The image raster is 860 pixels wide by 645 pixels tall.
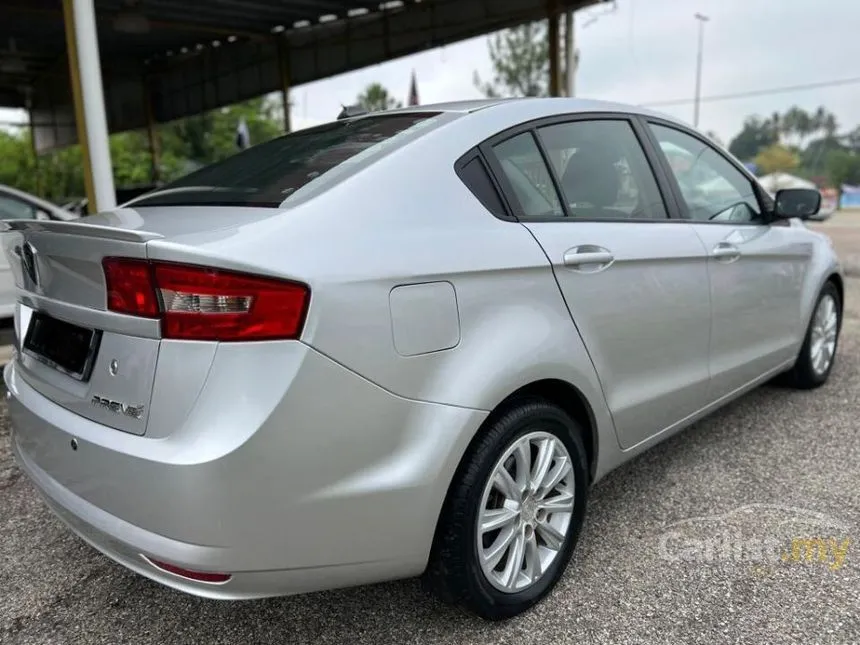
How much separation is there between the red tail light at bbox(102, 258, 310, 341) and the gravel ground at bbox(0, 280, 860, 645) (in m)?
1.04

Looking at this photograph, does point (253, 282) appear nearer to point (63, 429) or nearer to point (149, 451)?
point (149, 451)

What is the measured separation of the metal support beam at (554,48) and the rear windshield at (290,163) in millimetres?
7857

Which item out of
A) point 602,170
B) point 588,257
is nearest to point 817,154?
point 602,170

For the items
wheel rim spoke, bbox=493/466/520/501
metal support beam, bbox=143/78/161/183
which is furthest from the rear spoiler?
metal support beam, bbox=143/78/161/183

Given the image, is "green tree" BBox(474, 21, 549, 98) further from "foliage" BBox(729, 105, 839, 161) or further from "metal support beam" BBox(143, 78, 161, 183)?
"foliage" BBox(729, 105, 839, 161)

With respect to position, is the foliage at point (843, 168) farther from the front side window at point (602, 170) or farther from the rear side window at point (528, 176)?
the rear side window at point (528, 176)

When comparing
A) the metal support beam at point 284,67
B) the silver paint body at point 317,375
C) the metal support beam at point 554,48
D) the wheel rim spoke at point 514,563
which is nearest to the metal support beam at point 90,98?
the silver paint body at point 317,375

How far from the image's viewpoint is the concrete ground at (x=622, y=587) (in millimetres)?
2043

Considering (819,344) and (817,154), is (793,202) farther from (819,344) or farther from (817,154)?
(817,154)

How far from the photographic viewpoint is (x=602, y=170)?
8.57 ft

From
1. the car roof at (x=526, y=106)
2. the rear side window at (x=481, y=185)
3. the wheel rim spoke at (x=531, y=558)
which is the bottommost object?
the wheel rim spoke at (x=531, y=558)

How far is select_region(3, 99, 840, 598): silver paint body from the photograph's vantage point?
4.99 ft

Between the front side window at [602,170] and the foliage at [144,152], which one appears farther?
the foliage at [144,152]

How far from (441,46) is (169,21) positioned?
4.59 m
